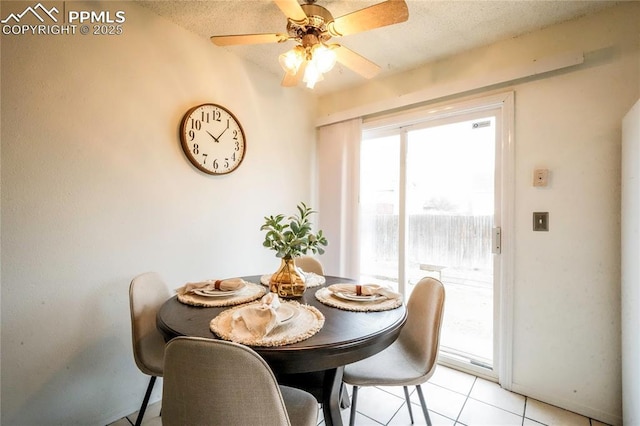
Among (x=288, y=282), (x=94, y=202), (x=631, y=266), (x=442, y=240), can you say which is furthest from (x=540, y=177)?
(x=94, y=202)

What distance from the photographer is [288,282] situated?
57.0 inches

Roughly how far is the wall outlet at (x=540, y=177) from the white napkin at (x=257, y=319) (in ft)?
5.98

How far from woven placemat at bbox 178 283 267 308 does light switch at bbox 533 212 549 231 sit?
1.78 meters

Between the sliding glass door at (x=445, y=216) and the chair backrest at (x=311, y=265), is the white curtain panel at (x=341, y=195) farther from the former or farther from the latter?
the chair backrest at (x=311, y=265)

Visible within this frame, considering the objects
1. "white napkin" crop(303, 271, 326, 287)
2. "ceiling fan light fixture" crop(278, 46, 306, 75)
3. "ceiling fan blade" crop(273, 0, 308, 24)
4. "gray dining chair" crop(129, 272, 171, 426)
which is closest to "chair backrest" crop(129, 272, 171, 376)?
"gray dining chair" crop(129, 272, 171, 426)

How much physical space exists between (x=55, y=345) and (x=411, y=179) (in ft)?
8.53

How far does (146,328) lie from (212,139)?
1290mm

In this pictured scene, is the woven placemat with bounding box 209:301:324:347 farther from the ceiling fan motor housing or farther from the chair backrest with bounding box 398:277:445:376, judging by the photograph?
the ceiling fan motor housing

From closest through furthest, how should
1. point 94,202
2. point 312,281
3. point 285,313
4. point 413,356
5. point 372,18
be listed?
point 285,313 → point 372,18 → point 413,356 → point 94,202 → point 312,281

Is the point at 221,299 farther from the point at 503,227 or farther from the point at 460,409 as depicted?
the point at 503,227

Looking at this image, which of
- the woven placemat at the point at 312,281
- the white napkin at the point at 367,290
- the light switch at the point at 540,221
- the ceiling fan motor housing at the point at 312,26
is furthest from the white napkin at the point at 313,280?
the light switch at the point at 540,221

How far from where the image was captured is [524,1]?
165 cm

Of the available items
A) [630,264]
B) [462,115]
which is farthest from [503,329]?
[462,115]

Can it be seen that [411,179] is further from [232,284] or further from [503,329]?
[232,284]
